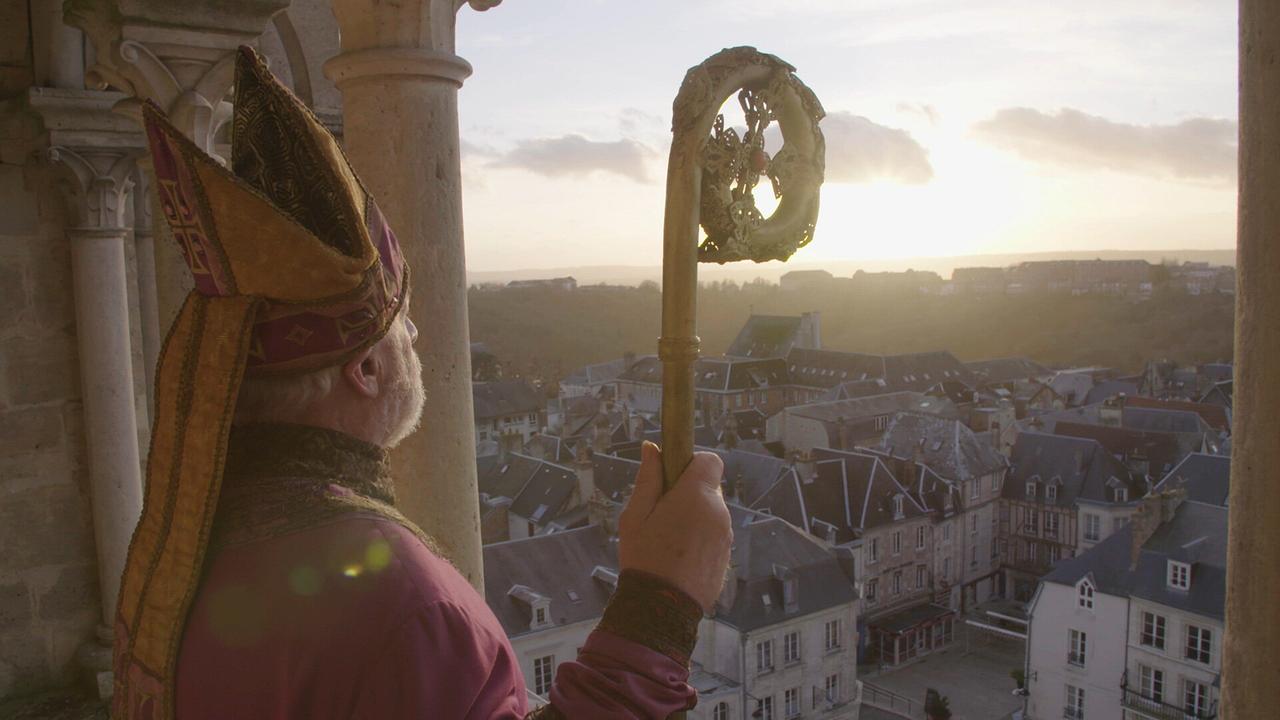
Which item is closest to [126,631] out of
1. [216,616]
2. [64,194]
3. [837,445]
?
[216,616]

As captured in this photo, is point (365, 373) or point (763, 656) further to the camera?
point (763, 656)

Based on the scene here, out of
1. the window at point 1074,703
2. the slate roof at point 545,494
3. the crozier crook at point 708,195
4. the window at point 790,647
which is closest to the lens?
the crozier crook at point 708,195

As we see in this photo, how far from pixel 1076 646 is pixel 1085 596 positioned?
1.02m

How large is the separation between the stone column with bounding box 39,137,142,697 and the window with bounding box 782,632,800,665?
14982mm

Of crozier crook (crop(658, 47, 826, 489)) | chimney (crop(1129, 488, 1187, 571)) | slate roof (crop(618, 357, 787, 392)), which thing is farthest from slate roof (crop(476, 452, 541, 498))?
crozier crook (crop(658, 47, 826, 489))

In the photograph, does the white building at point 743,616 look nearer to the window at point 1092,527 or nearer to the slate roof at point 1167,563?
the slate roof at point 1167,563

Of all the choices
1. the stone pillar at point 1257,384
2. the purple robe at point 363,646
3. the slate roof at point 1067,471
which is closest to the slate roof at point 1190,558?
the slate roof at point 1067,471

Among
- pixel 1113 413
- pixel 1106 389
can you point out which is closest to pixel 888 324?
pixel 1106 389

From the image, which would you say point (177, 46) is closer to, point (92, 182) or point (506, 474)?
point (92, 182)

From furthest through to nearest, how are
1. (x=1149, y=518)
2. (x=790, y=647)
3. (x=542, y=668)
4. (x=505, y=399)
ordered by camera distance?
1. (x=505, y=399)
2. (x=790, y=647)
3. (x=1149, y=518)
4. (x=542, y=668)

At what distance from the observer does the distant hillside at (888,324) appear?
5719 cm

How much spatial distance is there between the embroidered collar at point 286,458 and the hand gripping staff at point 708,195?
56 cm

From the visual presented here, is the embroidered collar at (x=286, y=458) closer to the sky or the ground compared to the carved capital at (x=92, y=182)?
closer to the ground

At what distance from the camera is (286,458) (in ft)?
5.22
